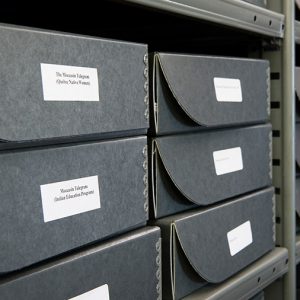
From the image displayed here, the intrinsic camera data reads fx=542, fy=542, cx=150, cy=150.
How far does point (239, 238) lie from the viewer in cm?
70

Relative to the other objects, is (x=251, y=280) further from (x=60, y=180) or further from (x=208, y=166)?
(x=60, y=180)

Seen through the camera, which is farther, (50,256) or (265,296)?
(265,296)

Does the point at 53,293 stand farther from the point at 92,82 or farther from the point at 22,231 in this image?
the point at 92,82

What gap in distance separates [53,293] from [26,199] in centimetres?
8

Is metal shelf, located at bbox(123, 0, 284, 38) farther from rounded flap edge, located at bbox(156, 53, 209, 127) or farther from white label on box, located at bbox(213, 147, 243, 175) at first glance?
white label on box, located at bbox(213, 147, 243, 175)

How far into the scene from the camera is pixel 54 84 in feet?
1.38

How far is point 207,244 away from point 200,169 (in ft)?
0.29

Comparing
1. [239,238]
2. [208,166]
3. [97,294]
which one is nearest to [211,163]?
[208,166]

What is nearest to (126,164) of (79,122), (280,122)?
(79,122)

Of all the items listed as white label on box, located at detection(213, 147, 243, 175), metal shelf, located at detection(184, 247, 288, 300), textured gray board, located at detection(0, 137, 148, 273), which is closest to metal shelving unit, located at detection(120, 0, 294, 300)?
metal shelf, located at detection(184, 247, 288, 300)

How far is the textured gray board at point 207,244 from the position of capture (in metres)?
0.57

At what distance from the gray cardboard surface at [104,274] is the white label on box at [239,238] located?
16cm

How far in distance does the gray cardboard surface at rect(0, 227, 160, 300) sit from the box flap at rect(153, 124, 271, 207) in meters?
0.06

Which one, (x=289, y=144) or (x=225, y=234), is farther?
(x=289, y=144)
